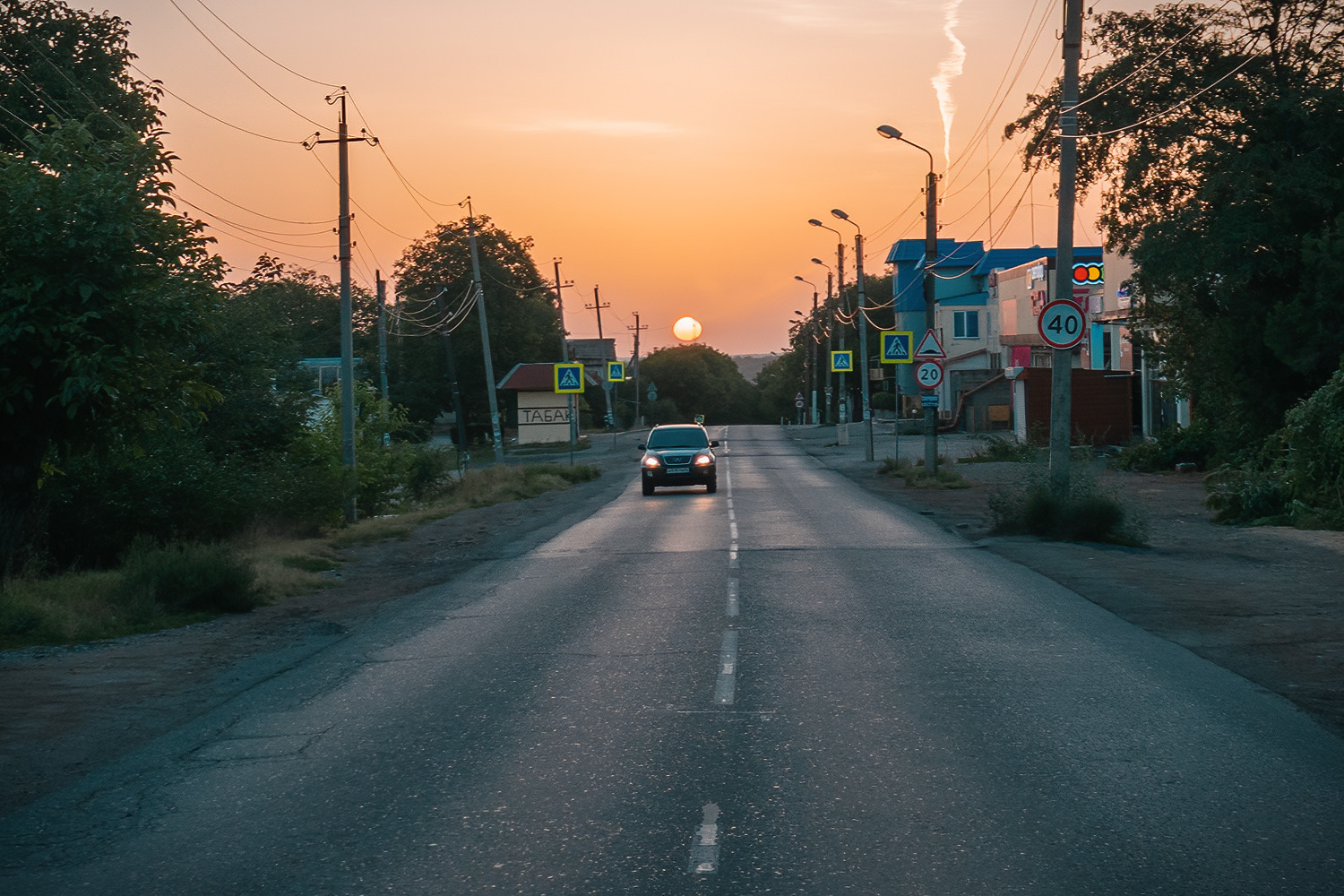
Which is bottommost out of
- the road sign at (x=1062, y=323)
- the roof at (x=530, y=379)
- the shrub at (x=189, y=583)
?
the shrub at (x=189, y=583)

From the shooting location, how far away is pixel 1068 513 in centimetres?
1856

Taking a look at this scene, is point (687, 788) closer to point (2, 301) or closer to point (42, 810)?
point (42, 810)

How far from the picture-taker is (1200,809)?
5.73m

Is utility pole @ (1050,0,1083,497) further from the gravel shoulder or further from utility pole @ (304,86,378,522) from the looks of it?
utility pole @ (304,86,378,522)

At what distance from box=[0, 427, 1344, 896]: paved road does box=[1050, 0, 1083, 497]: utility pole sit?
8.16 meters

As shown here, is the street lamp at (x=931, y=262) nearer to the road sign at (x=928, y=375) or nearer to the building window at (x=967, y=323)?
the road sign at (x=928, y=375)

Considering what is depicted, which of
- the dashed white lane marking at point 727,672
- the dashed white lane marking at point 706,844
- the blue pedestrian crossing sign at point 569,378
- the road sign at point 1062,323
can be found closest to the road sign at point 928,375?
the blue pedestrian crossing sign at point 569,378

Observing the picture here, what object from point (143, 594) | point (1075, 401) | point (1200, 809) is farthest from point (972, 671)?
point (1075, 401)

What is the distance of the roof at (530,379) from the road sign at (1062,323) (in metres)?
61.1

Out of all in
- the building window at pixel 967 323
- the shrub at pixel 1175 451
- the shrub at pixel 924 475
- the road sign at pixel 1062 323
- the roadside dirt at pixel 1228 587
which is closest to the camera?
the roadside dirt at pixel 1228 587

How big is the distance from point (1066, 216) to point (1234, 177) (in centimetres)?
949

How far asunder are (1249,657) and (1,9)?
91.4 feet

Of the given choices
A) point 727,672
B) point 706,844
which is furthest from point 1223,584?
point 706,844

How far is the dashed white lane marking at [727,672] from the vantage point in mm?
8242
